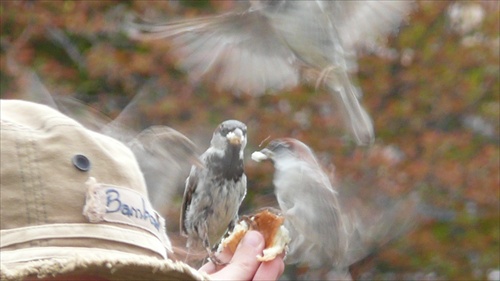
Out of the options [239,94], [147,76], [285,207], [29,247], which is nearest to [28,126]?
[29,247]

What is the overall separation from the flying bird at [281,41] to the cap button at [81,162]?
3.29 feet

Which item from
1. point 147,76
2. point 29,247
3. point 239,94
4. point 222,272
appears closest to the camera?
point 29,247

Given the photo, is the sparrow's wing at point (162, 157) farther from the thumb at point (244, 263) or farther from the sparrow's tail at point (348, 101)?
the thumb at point (244, 263)

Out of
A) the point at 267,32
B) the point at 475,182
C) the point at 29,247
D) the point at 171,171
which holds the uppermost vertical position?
the point at 29,247

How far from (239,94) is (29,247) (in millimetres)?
4610

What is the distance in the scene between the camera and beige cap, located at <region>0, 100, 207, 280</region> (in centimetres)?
135

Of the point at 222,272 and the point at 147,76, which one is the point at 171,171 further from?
the point at 147,76

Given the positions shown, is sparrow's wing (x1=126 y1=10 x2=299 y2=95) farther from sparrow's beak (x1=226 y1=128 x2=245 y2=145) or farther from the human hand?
the human hand

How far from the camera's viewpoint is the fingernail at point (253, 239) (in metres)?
1.64

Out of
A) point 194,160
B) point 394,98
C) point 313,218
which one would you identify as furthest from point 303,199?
point 394,98

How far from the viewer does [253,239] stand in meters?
1.65

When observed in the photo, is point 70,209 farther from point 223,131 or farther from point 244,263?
point 223,131

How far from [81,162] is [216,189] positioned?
1080mm

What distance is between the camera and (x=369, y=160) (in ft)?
20.0
